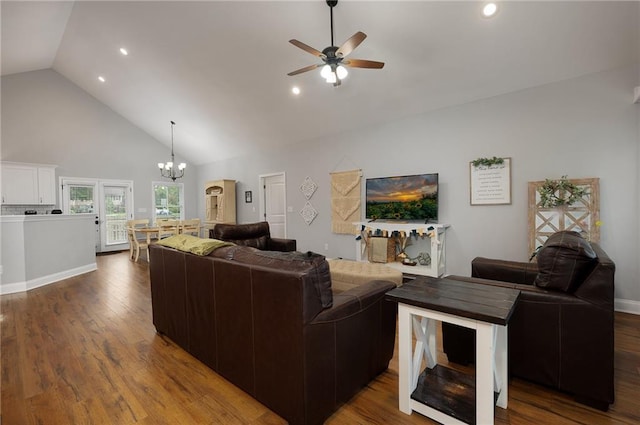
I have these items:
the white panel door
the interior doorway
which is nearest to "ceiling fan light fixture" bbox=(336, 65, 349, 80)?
the interior doorway

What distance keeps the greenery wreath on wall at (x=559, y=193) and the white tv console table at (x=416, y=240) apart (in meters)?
1.26

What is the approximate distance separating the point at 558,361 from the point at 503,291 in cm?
→ 55

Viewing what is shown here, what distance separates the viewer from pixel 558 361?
175 cm

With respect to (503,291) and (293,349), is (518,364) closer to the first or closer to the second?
(503,291)

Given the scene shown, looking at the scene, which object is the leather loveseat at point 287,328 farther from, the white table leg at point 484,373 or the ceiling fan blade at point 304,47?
the ceiling fan blade at point 304,47

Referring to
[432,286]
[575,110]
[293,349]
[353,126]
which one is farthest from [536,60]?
[293,349]

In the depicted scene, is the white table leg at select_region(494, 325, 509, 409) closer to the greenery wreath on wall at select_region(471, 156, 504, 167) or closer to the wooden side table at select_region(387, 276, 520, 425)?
the wooden side table at select_region(387, 276, 520, 425)

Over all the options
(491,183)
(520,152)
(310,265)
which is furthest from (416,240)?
(310,265)

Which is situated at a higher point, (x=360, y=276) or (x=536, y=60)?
(x=536, y=60)

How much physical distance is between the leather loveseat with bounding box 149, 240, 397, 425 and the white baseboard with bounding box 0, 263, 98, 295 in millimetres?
4060

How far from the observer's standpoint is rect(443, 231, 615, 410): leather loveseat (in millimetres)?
1630

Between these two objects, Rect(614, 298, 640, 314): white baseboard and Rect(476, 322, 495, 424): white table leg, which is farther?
Rect(614, 298, 640, 314): white baseboard

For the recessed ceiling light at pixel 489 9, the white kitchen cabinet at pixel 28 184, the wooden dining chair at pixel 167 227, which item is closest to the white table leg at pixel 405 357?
the recessed ceiling light at pixel 489 9

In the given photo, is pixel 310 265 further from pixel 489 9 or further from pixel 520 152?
pixel 520 152
